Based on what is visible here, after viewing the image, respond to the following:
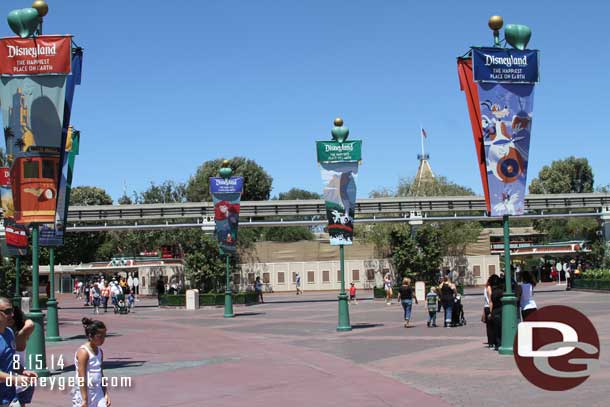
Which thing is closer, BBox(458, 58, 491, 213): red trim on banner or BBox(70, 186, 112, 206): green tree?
BBox(458, 58, 491, 213): red trim on banner

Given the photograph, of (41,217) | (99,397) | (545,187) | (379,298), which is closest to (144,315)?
(379,298)

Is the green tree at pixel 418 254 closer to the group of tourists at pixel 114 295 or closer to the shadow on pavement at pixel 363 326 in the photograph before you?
the group of tourists at pixel 114 295

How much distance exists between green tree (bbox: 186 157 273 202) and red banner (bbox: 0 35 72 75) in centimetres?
6755

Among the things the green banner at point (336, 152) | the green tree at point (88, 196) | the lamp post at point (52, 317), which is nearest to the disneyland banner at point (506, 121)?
the green banner at point (336, 152)

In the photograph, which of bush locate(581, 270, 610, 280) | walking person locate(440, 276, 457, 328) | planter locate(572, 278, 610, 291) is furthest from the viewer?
bush locate(581, 270, 610, 280)

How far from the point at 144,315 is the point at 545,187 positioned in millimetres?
67015

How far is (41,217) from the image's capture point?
14641mm

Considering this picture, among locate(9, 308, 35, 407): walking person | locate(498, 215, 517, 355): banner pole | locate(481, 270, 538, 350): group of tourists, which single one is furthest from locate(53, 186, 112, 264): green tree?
locate(9, 308, 35, 407): walking person

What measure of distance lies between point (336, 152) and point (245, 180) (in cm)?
6202

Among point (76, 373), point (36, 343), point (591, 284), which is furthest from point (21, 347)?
point (591, 284)

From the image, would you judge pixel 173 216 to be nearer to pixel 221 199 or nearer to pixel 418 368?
pixel 221 199

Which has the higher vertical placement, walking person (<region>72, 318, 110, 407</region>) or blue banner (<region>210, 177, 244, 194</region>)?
blue banner (<region>210, 177, 244, 194</region>)

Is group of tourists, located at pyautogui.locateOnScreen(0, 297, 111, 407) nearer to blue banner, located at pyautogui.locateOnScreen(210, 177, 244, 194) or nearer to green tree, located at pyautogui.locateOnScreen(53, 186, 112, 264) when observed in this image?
blue banner, located at pyautogui.locateOnScreen(210, 177, 244, 194)

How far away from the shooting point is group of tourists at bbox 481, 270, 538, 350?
49.8ft
